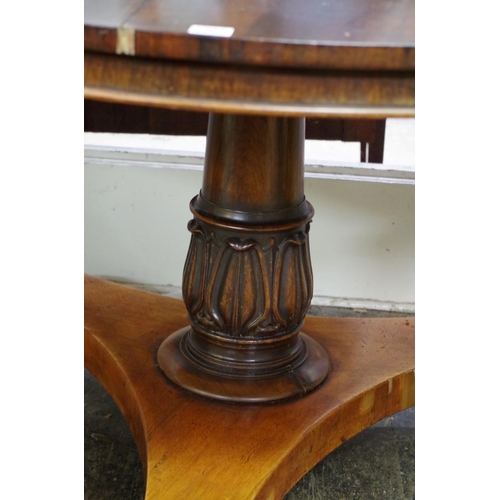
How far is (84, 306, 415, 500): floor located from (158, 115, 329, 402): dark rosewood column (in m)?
0.14

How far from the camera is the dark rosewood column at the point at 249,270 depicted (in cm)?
85

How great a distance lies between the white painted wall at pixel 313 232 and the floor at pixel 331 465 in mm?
317

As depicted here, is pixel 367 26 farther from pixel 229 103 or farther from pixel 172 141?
pixel 172 141

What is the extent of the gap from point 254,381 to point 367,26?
53cm

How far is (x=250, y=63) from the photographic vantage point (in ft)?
1.50

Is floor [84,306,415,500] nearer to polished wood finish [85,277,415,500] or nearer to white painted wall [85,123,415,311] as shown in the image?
polished wood finish [85,277,415,500]

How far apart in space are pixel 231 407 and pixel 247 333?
85 millimetres

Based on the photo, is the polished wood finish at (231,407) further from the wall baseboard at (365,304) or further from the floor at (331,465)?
the wall baseboard at (365,304)

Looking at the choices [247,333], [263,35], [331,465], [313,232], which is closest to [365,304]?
[313,232]

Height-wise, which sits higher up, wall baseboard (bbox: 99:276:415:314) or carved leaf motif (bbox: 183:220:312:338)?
carved leaf motif (bbox: 183:220:312:338)

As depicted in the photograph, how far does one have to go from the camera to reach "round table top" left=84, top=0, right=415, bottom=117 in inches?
18.0

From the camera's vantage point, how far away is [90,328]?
1.05m

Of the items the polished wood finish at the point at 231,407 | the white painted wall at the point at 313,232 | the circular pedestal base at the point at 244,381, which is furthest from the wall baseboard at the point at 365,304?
the circular pedestal base at the point at 244,381

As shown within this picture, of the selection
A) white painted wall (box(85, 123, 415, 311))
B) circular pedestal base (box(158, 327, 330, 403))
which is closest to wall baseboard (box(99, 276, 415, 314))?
white painted wall (box(85, 123, 415, 311))
